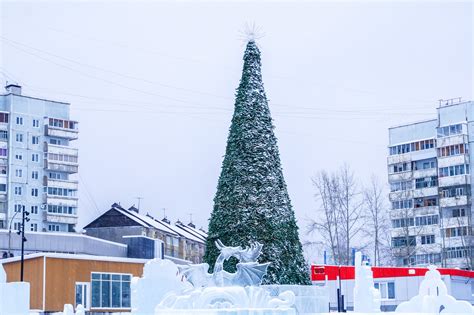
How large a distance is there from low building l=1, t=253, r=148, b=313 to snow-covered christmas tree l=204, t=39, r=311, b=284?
43.7 ft

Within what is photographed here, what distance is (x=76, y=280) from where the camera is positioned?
133ft

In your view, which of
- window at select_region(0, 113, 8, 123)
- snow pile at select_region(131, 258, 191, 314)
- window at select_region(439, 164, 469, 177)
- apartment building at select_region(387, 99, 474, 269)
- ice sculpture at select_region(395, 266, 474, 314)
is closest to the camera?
ice sculpture at select_region(395, 266, 474, 314)

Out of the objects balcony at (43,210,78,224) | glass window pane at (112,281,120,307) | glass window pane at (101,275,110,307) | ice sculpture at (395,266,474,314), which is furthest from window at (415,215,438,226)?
ice sculpture at (395,266,474,314)

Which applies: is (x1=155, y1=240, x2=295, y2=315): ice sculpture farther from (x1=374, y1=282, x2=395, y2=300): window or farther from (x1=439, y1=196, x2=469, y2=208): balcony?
(x1=439, y1=196, x2=469, y2=208): balcony

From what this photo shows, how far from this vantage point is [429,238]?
7306 centimetres

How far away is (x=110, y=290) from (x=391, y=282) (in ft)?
46.7

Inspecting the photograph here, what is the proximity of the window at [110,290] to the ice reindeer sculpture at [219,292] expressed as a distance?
20.2 m

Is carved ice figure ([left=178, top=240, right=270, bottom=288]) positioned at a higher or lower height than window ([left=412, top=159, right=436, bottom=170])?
lower

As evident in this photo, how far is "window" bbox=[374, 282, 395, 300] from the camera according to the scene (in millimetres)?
46250

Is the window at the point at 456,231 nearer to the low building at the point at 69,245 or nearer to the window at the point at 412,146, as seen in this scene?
the window at the point at 412,146

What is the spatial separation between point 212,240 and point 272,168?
2.93 m

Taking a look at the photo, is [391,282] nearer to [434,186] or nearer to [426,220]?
[426,220]

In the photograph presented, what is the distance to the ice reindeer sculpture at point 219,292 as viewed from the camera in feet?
65.7

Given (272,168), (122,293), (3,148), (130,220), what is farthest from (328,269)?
(3,148)
